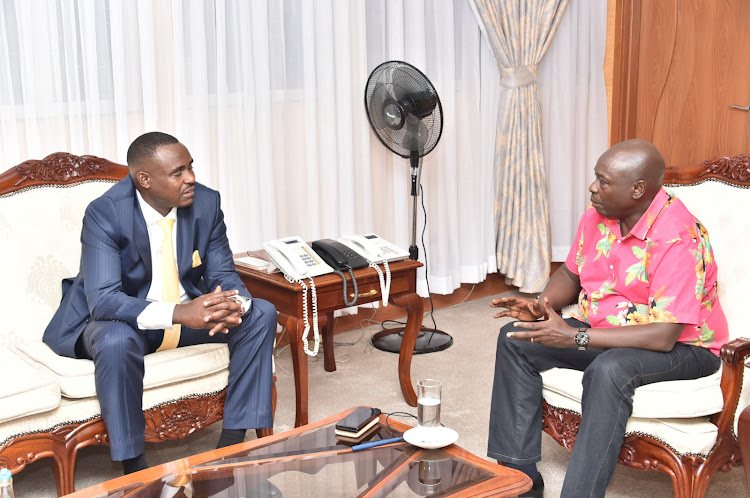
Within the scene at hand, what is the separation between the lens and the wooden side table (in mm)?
2873

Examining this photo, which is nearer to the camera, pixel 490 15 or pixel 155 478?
pixel 155 478

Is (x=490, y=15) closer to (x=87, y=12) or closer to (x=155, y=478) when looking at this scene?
(x=87, y=12)

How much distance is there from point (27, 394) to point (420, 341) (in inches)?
83.9

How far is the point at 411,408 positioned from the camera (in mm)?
3209

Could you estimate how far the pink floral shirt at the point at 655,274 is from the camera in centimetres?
224

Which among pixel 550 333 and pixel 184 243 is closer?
pixel 550 333

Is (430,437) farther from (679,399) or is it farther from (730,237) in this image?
(730,237)

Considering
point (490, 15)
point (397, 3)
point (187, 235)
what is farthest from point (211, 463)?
point (490, 15)

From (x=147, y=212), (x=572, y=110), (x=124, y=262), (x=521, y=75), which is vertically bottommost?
(x=124, y=262)

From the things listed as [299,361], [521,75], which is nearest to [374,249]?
[299,361]

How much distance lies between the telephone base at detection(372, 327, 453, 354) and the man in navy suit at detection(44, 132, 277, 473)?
131cm

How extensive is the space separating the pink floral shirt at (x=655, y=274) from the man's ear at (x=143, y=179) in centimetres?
144

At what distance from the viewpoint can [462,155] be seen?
4488mm

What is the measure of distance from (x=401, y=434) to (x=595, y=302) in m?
0.83
